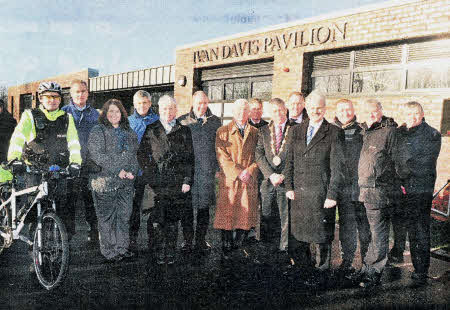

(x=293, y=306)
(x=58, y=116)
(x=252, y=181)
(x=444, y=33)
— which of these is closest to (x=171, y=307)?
(x=293, y=306)

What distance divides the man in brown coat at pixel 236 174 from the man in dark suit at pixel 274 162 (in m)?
0.18

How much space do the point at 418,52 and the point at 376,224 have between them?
5.77 metres

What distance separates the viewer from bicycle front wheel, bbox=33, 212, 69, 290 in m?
3.57

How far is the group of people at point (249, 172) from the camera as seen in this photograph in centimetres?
404

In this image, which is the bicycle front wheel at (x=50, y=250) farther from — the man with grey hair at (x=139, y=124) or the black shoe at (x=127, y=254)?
the man with grey hair at (x=139, y=124)

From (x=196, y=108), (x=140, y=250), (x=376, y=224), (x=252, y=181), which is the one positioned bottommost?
(x=140, y=250)

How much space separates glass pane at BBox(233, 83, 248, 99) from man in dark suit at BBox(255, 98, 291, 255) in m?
7.52

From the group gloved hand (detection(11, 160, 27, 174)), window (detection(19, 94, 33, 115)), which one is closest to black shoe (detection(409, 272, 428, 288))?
gloved hand (detection(11, 160, 27, 174))

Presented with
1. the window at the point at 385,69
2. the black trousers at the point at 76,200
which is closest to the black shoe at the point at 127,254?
the black trousers at the point at 76,200

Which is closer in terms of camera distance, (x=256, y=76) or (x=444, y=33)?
(x=444, y=33)

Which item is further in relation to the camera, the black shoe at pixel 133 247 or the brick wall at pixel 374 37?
the brick wall at pixel 374 37

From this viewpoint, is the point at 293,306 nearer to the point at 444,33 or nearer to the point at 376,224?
the point at 376,224

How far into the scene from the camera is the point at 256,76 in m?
12.1

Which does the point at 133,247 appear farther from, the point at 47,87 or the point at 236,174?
the point at 47,87
